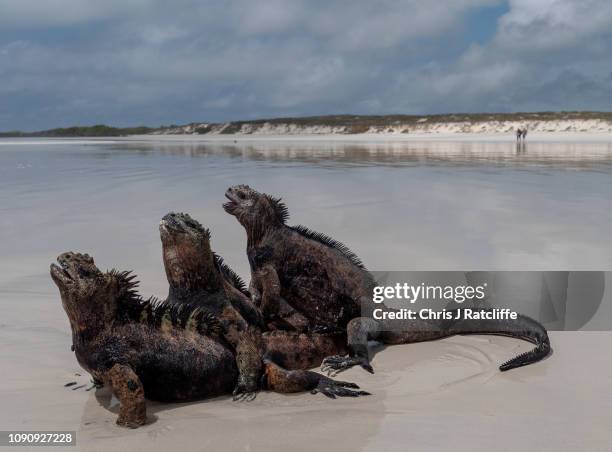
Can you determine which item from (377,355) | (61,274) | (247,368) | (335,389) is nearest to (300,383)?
(335,389)

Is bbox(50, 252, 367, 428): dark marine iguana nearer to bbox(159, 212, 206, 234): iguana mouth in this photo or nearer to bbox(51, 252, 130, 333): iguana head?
bbox(51, 252, 130, 333): iguana head

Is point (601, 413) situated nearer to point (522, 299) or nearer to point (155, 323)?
point (522, 299)

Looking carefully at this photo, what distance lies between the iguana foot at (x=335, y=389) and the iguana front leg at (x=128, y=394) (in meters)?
1.15

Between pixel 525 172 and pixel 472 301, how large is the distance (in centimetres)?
1281

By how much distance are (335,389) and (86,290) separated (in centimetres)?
171

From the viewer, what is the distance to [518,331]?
529 cm

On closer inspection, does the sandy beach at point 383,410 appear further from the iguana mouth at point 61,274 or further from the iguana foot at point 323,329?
the iguana mouth at point 61,274

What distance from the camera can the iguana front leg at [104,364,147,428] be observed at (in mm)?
3680

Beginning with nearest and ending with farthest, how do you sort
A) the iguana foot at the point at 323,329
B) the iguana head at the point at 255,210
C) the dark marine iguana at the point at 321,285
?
1. the iguana foot at the point at 323,329
2. the dark marine iguana at the point at 321,285
3. the iguana head at the point at 255,210

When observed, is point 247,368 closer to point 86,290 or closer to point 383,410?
point 383,410

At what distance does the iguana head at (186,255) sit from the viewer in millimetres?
4625

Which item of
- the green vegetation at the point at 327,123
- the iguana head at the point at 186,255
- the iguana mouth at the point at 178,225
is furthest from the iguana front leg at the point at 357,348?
the green vegetation at the point at 327,123

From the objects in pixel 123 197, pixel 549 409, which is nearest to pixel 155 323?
pixel 549 409

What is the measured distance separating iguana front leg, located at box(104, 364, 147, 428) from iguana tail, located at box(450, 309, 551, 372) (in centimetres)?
250
